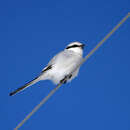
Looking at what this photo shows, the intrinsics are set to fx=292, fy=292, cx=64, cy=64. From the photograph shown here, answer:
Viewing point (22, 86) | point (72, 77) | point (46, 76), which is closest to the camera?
point (22, 86)

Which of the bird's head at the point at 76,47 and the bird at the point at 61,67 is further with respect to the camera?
the bird's head at the point at 76,47

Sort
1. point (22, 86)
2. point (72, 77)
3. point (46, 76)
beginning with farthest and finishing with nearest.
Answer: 1. point (72, 77)
2. point (46, 76)
3. point (22, 86)

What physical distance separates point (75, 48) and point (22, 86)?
0.43m

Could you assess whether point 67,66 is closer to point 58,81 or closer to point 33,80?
point 58,81

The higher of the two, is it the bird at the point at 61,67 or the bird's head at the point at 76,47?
the bird's head at the point at 76,47

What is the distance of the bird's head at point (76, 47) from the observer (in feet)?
4.54

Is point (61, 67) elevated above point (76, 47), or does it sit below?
below

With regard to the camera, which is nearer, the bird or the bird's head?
the bird

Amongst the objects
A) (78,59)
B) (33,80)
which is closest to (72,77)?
(78,59)

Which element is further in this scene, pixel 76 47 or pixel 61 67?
pixel 76 47

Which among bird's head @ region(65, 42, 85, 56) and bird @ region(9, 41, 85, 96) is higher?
bird's head @ region(65, 42, 85, 56)

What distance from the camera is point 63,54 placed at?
127cm

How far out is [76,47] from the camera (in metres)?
1.41

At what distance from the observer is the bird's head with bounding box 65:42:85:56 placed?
138cm
